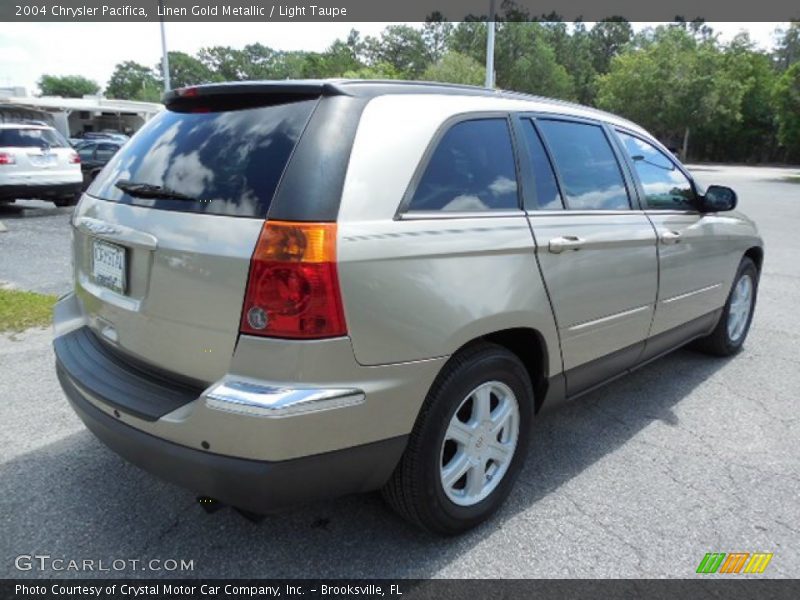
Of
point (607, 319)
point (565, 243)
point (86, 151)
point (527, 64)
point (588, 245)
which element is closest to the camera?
point (565, 243)

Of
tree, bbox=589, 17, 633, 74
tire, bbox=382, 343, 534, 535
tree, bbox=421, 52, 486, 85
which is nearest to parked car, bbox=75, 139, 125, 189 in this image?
tire, bbox=382, 343, 534, 535

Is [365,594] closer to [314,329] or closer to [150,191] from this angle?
[314,329]

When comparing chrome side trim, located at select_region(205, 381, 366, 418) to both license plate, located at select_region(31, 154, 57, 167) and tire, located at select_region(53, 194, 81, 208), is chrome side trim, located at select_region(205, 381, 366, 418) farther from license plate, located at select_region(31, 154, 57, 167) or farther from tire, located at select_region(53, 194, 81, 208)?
tire, located at select_region(53, 194, 81, 208)

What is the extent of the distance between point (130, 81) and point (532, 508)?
125 m

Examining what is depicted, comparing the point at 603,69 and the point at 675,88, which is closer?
the point at 675,88

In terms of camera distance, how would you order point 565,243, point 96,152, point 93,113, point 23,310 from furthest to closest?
point 93,113 → point 96,152 → point 23,310 → point 565,243

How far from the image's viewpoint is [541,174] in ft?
9.11

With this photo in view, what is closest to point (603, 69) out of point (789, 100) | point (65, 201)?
Answer: point (789, 100)

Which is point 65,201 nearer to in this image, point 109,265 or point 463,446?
point 109,265

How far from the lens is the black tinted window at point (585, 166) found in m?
2.92

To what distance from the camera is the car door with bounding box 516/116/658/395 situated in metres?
2.71

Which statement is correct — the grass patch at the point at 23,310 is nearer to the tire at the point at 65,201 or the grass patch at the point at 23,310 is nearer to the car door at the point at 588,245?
the car door at the point at 588,245

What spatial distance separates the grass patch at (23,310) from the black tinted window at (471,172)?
424 centimetres

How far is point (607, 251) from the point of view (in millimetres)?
2986
